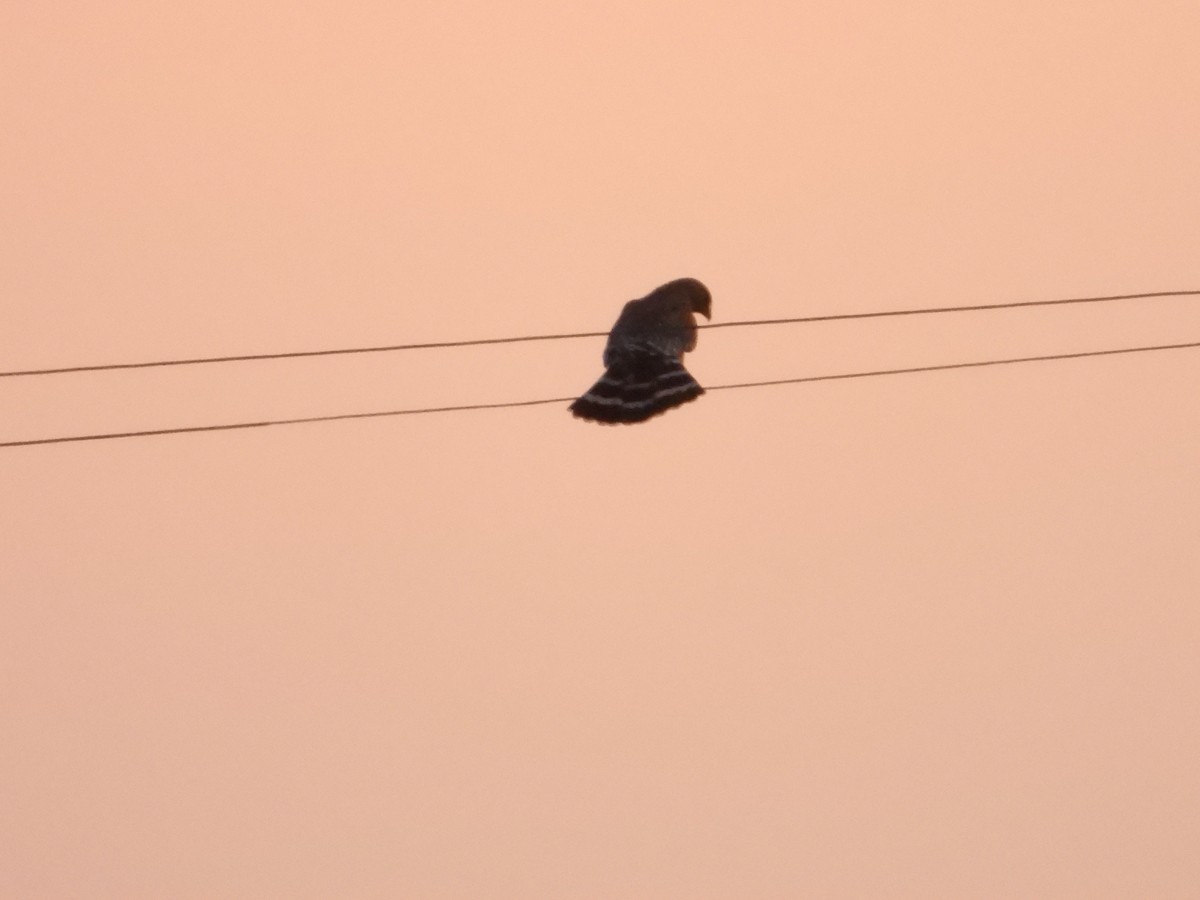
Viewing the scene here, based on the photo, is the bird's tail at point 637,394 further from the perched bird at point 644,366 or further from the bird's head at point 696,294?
the bird's head at point 696,294

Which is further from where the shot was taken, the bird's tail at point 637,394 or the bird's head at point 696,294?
the bird's head at point 696,294

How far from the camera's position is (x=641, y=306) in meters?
6.00

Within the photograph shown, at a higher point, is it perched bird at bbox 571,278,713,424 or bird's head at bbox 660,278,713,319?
bird's head at bbox 660,278,713,319

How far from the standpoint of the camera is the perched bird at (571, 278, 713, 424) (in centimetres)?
548

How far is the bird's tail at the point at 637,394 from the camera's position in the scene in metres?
5.48

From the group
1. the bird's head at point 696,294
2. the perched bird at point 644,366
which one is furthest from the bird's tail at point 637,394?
the bird's head at point 696,294

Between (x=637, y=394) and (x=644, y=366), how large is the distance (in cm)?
13

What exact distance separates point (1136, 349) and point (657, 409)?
2.27 metres

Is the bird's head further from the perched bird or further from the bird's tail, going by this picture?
the bird's tail

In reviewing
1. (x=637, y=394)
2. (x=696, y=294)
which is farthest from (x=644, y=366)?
(x=696, y=294)

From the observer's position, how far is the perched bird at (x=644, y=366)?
548 cm

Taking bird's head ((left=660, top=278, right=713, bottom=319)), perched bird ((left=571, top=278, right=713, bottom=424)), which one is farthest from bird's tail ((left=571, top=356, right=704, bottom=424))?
bird's head ((left=660, top=278, right=713, bottom=319))

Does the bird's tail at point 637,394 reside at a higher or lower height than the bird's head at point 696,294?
lower

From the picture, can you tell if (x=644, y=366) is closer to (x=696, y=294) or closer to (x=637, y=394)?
(x=637, y=394)
